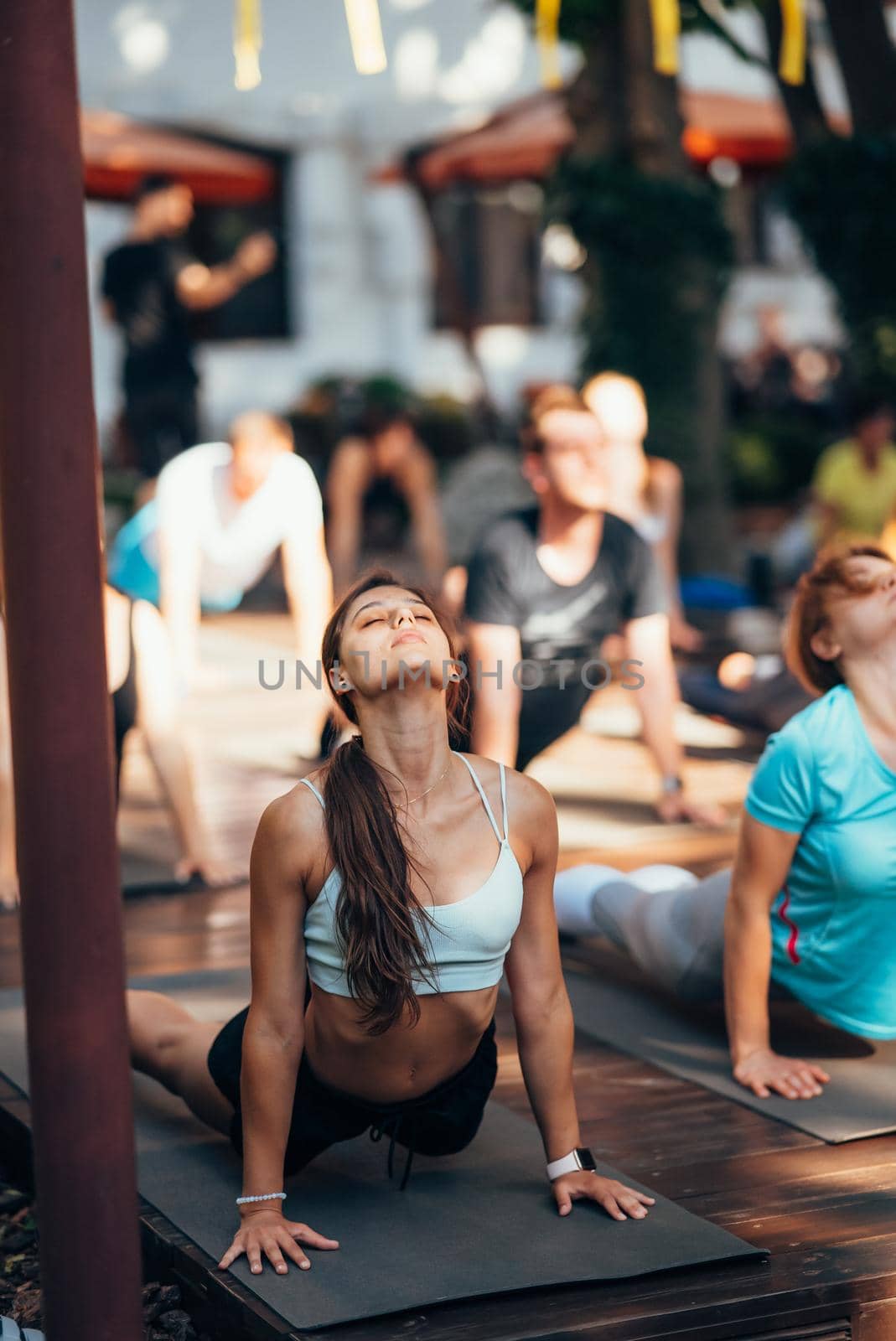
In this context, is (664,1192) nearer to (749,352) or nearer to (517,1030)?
(517,1030)

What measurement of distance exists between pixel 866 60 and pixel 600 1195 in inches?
276

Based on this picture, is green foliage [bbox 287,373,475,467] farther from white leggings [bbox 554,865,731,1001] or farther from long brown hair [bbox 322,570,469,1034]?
long brown hair [bbox 322,570,469,1034]

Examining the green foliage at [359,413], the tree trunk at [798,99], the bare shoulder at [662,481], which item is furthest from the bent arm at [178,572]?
the green foliage at [359,413]

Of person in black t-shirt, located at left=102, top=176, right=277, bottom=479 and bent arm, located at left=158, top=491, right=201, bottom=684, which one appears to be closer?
bent arm, located at left=158, top=491, right=201, bottom=684

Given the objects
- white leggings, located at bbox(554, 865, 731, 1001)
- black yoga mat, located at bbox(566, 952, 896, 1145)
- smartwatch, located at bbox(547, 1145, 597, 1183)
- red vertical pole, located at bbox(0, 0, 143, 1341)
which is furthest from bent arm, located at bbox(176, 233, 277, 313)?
red vertical pole, located at bbox(0, 0, 143, 1341)

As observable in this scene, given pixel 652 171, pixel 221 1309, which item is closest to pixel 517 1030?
pixel 221 1309

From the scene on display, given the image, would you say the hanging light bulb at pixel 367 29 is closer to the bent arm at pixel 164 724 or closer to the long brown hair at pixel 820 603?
the bent arm at pixel 164 724

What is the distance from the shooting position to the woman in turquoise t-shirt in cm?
318

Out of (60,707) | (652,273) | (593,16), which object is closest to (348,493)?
(652,273)

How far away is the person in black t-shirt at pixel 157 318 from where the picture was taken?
358 inches

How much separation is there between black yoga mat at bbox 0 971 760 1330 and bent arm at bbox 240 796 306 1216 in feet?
0.53

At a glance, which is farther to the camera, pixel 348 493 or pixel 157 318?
pixel 157 318

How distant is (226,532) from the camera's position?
559 centimetres

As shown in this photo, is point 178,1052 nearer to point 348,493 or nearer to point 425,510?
point 425,510
